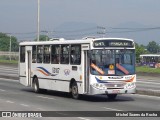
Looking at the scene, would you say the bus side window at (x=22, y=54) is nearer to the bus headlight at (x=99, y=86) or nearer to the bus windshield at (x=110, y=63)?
the bus windshield at (x=110, y=63)

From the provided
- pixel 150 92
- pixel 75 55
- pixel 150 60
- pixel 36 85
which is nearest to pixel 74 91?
pixel 75 55

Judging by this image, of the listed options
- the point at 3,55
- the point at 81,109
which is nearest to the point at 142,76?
the point at 81,109

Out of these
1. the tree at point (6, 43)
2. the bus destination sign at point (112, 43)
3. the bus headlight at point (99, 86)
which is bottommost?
the bus headlight at point (99, 86)

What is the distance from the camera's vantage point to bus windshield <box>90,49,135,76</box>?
2197 cm

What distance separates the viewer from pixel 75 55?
23234 millimetres

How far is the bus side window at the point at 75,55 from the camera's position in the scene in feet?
75.2

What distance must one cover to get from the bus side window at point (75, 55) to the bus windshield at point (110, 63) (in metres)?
1.07

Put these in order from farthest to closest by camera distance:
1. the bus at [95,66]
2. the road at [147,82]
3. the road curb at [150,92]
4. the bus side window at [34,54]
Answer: the road at [147,82] < the bus side window at [34,54] < the road curb at [150,92] < the bus at [95,66]

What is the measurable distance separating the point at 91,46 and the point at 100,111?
506 centimetres

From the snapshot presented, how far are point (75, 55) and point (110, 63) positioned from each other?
193 cm

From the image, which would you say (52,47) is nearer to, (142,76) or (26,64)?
(26,64)

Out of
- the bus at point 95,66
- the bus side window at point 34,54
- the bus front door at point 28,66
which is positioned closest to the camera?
the bus at point 95,66

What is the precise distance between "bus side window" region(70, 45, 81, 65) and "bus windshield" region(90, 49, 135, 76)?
1.07 metres

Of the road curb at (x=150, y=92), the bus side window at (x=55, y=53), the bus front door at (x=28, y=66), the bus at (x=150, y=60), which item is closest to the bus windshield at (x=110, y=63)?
the road curb at (x=150, y=92)
